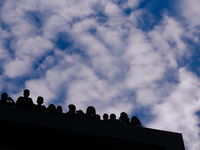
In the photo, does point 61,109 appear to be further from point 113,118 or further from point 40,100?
point 113,118

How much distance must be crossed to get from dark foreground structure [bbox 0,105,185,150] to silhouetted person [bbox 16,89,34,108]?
0.26 meters

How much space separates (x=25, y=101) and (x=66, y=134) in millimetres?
2160

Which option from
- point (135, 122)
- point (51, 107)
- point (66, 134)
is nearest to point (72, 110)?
point (51, 107)

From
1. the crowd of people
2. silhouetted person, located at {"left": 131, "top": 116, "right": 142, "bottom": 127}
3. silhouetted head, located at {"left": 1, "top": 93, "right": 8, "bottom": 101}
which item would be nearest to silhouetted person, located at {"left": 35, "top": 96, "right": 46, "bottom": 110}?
the crowd of people

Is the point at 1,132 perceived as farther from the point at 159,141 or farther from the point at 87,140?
the point at 159,141

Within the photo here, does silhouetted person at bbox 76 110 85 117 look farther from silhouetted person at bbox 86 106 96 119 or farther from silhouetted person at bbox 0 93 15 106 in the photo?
silhouetted person at bbox 0 93 15 106

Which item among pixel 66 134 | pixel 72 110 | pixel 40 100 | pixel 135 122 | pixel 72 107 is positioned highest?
pixel 40 100

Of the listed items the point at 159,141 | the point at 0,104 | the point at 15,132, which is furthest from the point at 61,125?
the point at 159,141

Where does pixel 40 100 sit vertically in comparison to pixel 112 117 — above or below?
above

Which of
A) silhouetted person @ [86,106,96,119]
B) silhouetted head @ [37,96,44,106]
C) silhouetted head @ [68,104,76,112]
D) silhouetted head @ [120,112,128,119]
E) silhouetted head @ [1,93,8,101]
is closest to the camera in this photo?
silhouetted head @ [1,93,8,101]

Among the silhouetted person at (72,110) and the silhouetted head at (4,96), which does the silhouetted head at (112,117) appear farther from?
the silhouetted head at (4,96)

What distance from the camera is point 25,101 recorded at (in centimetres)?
1150

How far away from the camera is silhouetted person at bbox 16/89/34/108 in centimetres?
1140

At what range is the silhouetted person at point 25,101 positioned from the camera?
11.4 m
